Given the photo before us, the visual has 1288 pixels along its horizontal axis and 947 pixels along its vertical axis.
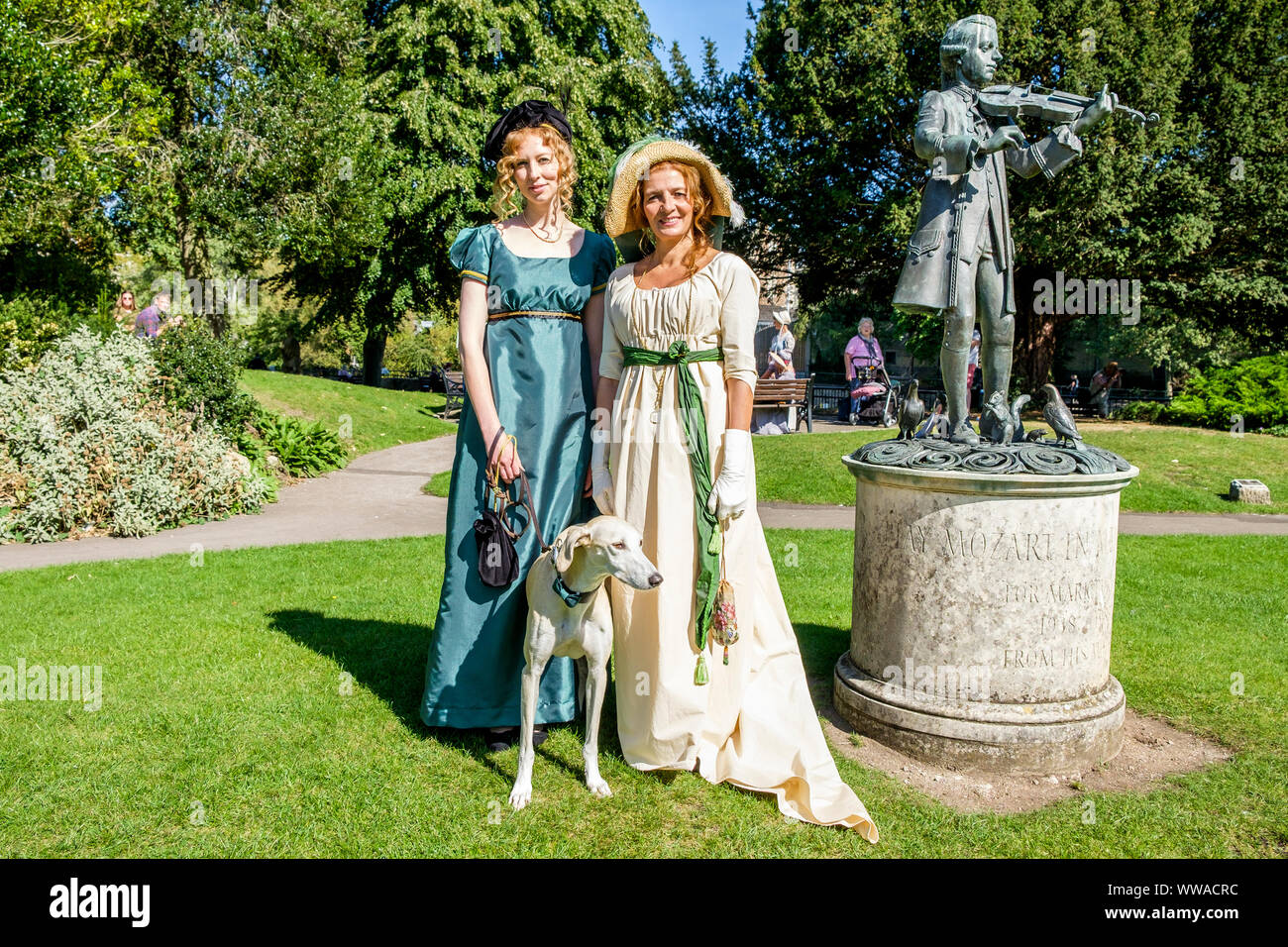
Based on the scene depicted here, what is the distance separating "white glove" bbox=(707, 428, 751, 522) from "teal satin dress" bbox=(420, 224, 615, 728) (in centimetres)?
73

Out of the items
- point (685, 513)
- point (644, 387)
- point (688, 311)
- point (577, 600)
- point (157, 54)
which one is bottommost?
point (577, 600)

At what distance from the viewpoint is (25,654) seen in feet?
17.1

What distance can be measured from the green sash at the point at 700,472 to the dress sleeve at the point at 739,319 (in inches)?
3.1

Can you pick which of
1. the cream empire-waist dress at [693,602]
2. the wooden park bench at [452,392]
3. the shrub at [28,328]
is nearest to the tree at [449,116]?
the wooden park bench at [452,392]

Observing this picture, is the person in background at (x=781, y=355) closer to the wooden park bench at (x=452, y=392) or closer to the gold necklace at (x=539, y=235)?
the wooden park bench at (x=452, y=392)

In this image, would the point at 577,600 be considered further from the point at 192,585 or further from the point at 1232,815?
the point at 192,585

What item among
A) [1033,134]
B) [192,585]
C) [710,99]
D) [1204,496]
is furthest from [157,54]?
[1204,496]

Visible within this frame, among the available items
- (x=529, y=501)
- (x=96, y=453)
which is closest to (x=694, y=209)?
(x=529, y=501)

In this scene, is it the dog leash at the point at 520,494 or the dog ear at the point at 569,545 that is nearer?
the dog ear at the point at 569,545

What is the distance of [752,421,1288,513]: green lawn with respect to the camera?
11516 millimetres

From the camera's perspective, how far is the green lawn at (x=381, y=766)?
3.30 metres

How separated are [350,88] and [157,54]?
3.53m

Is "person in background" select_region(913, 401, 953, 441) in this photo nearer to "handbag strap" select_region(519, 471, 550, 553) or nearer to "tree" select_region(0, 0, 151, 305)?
"handbag strap" select_region(519, 471, 550, 553)

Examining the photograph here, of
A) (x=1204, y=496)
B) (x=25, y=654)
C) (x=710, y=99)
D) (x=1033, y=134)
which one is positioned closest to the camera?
(x=25, y=654)
